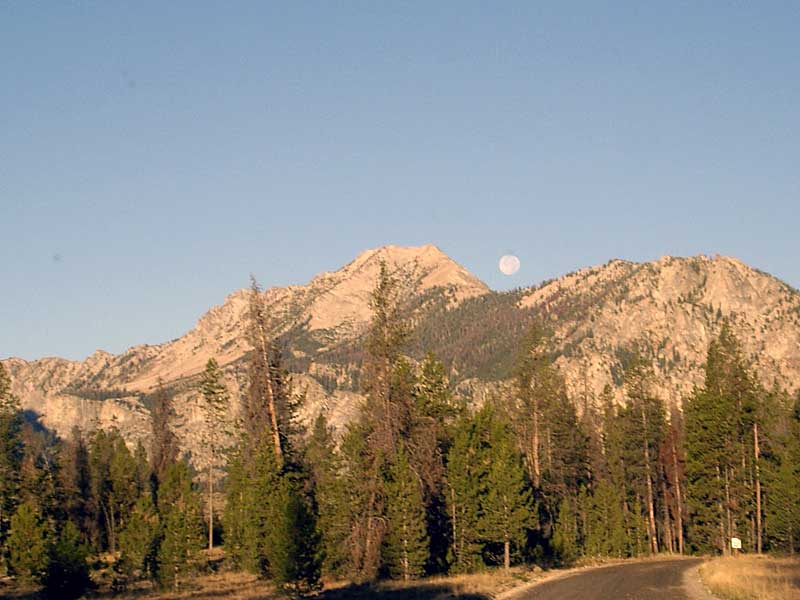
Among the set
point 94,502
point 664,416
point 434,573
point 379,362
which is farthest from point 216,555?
point 664,416

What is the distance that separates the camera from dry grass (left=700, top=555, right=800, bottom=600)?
1245 inches

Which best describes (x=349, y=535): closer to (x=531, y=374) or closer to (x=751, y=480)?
(x=531, y=374)

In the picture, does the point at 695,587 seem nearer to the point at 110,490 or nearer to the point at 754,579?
the point at 754,579

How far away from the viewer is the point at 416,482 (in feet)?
153

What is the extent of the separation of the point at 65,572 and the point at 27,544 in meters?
10.3

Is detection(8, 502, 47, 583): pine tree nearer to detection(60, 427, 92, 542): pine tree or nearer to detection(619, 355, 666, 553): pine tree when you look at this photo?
detection(60, 427, 92, 542): pine tree

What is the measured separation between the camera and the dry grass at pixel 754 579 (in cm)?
3162

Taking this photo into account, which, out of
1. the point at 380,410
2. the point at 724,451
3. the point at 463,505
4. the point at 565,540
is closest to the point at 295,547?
the point at 380,410

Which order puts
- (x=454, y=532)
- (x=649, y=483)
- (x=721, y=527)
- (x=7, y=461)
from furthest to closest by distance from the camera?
(x=649, y=483), (x=7, y=461), (x=721, y=527), (x=454, y=532)

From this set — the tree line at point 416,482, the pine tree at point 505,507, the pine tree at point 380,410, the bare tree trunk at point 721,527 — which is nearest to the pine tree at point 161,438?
the tree line at point 416,482

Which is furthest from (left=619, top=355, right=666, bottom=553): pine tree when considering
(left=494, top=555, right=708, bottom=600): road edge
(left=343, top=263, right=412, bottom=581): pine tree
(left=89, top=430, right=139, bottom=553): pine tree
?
(left=89, top=430, right=139, bottom=553): pine tree

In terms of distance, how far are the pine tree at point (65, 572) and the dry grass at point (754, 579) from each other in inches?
1081

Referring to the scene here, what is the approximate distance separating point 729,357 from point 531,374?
15.6 metres

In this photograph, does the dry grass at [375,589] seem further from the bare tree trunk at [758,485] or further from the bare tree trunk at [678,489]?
the bare tree trunk at [678,489]
